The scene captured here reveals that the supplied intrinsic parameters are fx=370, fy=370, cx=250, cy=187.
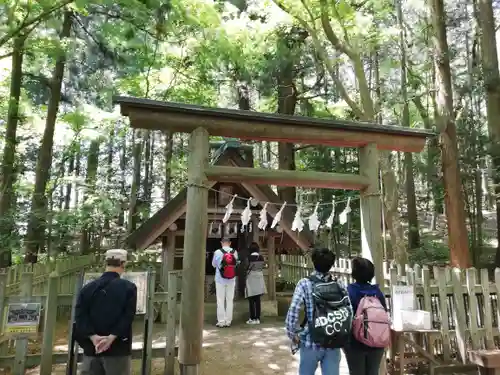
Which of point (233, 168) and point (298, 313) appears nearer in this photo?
point (298, 313)

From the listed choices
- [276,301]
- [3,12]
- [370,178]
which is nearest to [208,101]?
[3,12]

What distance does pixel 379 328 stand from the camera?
3.36 m

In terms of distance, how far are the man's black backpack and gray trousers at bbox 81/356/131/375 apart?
1.74 metres

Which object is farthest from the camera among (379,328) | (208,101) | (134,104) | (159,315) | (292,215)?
(208,101)

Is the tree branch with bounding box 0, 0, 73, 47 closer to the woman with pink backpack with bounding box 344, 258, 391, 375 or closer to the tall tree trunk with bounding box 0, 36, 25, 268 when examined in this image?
the tall tree trunk with bounding box 0, 36, 25, 268

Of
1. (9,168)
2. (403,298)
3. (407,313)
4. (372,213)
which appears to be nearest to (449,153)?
(372,213)

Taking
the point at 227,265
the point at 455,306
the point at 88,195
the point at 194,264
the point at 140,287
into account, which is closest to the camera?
the point at 140,287

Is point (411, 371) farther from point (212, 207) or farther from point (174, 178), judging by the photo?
point (174, 178)

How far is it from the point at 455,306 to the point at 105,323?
4.88 m

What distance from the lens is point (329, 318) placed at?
3176mm

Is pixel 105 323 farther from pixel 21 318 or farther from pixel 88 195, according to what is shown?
pixel 88 195

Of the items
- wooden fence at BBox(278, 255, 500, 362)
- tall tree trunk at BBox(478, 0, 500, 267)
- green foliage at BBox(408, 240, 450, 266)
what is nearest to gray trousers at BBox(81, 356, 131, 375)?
wooden fence at BBox(278, 255, 500, 362)

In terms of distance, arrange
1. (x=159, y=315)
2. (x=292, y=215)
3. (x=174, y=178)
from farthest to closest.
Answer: (x=174, y=178)
(x=292, y=215)
(x=159, y=315)

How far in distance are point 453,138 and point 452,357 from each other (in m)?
6.14
